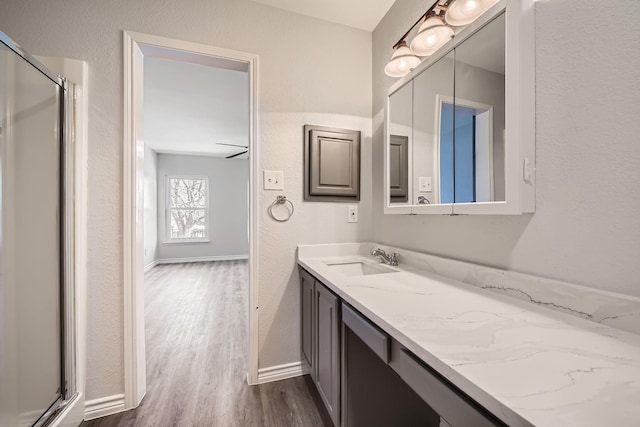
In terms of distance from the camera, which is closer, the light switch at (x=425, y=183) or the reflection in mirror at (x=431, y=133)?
the reflection in mirror at (x=431, y=133)

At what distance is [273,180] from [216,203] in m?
4.91

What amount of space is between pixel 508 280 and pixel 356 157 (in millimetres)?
1195

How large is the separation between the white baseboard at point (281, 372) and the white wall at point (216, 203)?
15.4 feet

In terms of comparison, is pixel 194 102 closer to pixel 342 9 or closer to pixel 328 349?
pixel 342 9

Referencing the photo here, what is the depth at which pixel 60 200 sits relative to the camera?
1252mm

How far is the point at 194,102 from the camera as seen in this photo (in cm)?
310

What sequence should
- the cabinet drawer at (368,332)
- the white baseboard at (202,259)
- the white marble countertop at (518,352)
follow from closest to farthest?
1. the white marble countertop at (518,352)
2. the cabinet drawer at (368,332)
3. the white baseboard at (202,259)

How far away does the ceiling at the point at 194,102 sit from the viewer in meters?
2.33

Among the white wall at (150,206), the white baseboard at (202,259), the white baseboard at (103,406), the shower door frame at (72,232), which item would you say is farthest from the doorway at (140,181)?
the white baseboard at (202,259)

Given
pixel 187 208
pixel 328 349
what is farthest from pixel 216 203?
pixel 328 349

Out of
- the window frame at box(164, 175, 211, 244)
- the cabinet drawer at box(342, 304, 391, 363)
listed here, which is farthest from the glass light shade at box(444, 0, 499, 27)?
the window frame at box(164, 175, 211, 244)

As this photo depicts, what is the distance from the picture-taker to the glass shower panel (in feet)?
3.32

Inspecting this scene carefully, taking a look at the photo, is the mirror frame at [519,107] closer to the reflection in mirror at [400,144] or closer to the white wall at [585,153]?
the white wall at [585,153]

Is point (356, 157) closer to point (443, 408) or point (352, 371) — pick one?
point (352, 371)
